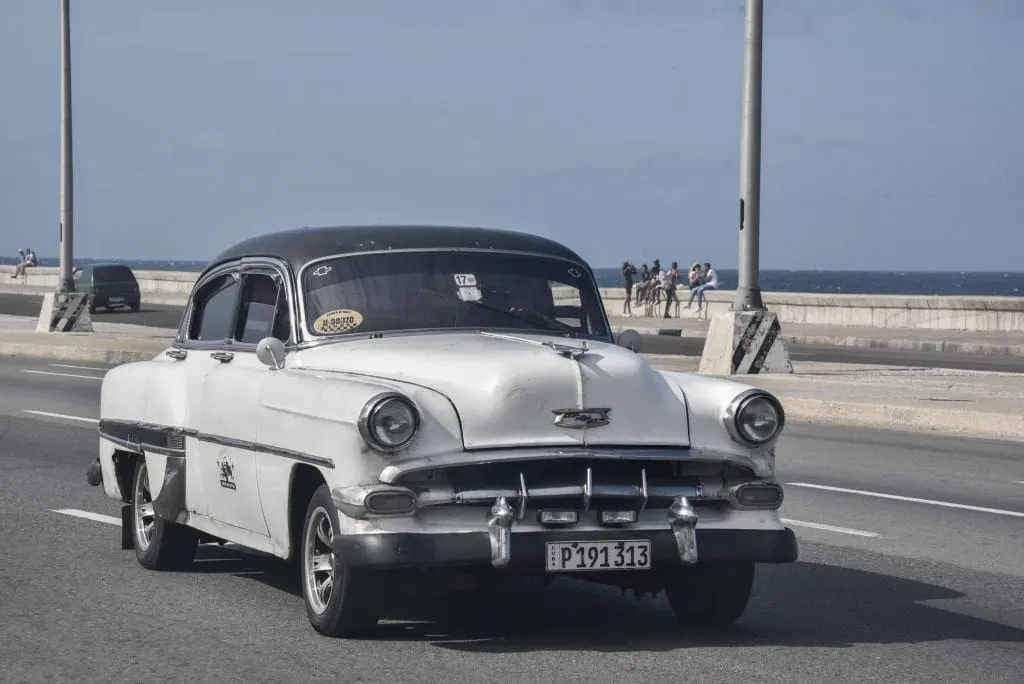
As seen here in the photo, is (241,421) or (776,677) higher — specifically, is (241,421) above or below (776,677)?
above

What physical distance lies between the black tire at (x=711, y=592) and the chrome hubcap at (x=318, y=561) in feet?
4.82

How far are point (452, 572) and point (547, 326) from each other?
1744 mm

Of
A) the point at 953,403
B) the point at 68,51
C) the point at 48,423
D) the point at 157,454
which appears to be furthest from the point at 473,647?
the point at 68,51

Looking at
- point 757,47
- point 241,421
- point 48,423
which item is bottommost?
point 48,423

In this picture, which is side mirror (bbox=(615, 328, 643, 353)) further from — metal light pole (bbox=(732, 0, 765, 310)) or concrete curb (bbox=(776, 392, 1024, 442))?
metal light pole (bbox=(732, 0, 765, 310))

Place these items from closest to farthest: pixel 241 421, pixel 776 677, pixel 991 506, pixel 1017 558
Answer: pixel 776 677, pixel 241 421, pixel 1017 558, pixel 991 506

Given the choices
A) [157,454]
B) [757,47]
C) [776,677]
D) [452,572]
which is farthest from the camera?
[757,47]

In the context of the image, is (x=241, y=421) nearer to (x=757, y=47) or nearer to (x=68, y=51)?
(x=757, y=47)

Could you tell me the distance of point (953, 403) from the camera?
742 inches

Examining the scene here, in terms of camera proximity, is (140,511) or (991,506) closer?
(140,511)

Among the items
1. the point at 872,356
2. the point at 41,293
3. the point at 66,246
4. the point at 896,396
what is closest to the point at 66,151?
the point at 66,246

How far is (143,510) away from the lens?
922 cm

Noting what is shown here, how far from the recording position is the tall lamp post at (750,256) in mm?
22766

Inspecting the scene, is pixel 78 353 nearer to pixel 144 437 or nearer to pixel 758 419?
pixel 144 437
